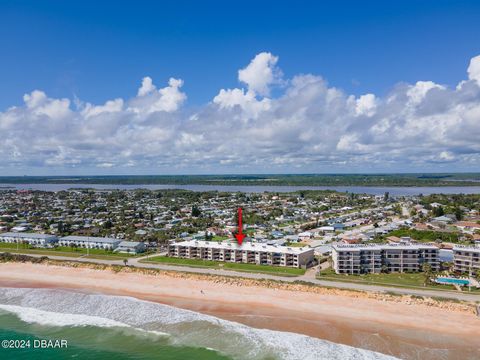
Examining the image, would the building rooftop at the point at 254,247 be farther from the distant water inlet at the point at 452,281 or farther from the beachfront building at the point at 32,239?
the beachfront building at the point at 32,239

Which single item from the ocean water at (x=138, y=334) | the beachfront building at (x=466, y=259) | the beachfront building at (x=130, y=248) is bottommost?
the ocean water at (x=138, y=334)

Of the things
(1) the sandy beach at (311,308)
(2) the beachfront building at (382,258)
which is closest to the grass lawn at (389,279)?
(2) the beachfront building at (382,258)

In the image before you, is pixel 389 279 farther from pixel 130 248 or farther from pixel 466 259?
pixel 130 248

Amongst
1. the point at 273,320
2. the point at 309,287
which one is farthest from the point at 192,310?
the point at 309,287

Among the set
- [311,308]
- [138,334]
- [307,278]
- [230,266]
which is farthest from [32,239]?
[311,308]

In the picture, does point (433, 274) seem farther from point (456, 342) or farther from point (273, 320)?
point (273, 320)

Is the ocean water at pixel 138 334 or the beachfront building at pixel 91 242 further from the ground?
the beachfront building at pixel 91 242

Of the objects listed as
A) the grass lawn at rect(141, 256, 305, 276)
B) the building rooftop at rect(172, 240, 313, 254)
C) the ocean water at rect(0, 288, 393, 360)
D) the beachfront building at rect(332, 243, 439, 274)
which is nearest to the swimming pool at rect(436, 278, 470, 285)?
the beachfront building at rect(332, 243, 439, 274)
